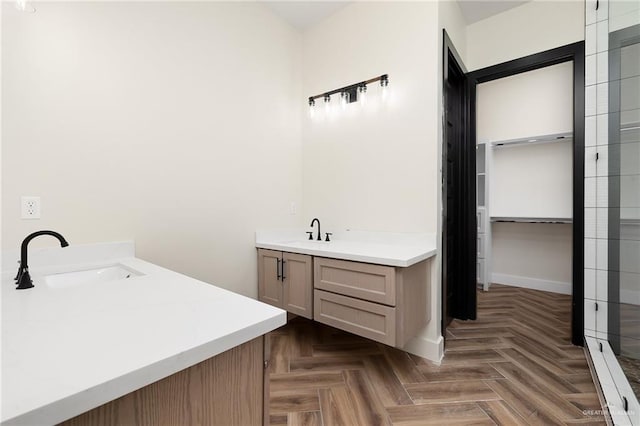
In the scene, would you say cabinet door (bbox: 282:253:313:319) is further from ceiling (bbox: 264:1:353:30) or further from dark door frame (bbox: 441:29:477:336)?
ceiling (bbox: 264:1:353:30)

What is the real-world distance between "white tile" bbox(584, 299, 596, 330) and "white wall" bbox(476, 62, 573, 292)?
1.57m

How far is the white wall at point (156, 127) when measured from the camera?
1.45 meters

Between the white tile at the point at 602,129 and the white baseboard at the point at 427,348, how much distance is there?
1.86 meters

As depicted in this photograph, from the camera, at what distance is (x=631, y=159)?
5.73 ft

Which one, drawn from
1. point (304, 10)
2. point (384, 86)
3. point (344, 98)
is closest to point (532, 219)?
point (384, 86)

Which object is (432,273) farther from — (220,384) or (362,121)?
(220,384)

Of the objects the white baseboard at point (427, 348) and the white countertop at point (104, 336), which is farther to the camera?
the white baseboard at point (427, 348)

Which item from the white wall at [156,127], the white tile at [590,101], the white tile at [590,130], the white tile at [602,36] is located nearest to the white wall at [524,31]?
the white tile at [602,36]

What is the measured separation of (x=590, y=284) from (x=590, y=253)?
0.24m

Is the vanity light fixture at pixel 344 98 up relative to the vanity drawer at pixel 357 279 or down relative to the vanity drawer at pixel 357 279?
up

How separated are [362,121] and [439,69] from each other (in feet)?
2.24

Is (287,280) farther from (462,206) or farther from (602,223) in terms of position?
(602,223)

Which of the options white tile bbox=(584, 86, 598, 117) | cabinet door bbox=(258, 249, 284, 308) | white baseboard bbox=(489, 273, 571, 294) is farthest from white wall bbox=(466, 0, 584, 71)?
white baseboard bbox=(489, 273, 571, 294)

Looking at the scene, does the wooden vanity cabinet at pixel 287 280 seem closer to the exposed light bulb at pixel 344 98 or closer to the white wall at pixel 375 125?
the white wall at pixel 375 125
